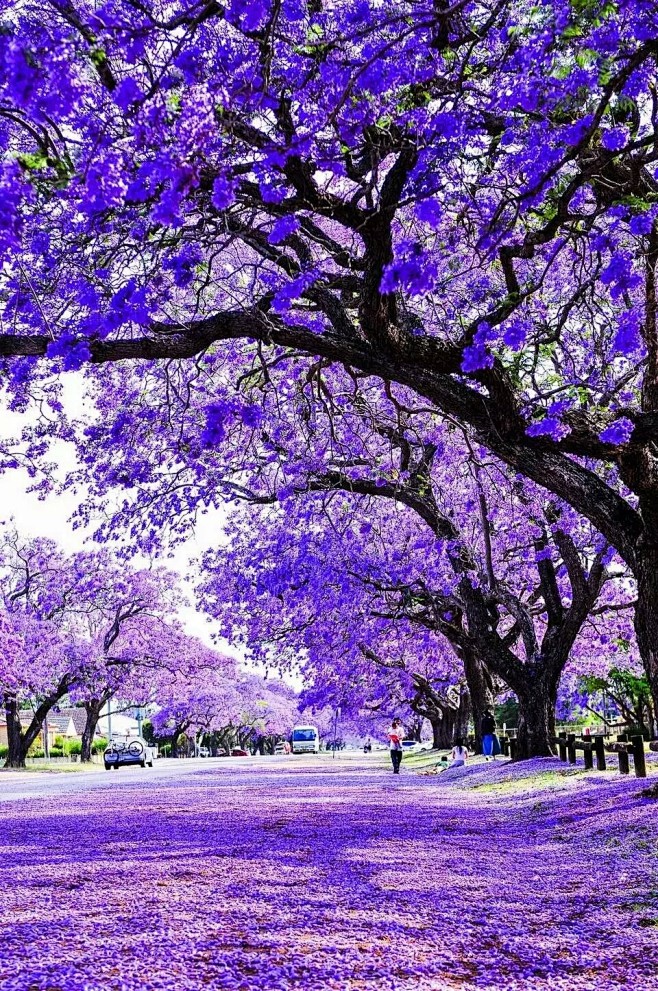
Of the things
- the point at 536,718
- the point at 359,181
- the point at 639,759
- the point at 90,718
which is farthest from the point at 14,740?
the point at 359,181

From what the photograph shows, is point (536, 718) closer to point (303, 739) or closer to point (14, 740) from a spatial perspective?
point (14, 740)

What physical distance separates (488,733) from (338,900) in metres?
17.3

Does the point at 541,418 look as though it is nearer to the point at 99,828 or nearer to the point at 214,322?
the point at 214,322

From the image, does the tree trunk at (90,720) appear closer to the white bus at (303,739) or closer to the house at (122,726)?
the white bus at (303,739)

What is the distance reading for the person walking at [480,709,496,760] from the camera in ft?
71.8

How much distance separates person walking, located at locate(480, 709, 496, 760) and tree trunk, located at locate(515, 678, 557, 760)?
3498 millimetres

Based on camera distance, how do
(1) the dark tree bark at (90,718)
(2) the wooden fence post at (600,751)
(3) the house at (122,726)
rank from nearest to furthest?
(2) the wooden fence post at (600,751)
(1) the dark tree bark at (90,718)
(3) the house at (122,726)

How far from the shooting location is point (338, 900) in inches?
215

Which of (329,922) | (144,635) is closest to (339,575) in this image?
(329,922)

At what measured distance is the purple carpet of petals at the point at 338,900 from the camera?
384 centimetres

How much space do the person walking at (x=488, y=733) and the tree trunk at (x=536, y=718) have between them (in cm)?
350

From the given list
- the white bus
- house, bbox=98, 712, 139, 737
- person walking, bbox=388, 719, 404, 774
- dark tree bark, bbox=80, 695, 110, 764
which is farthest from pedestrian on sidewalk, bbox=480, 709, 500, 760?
house, bbox=98, 712, 139, 737

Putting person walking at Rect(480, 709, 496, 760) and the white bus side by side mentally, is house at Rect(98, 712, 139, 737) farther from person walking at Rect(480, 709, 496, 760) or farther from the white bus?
person walking at Rect(480, 709, 496, 760)

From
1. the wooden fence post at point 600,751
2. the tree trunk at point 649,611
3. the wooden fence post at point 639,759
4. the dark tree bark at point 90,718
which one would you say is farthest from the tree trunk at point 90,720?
the tree trunk at point 649,611
